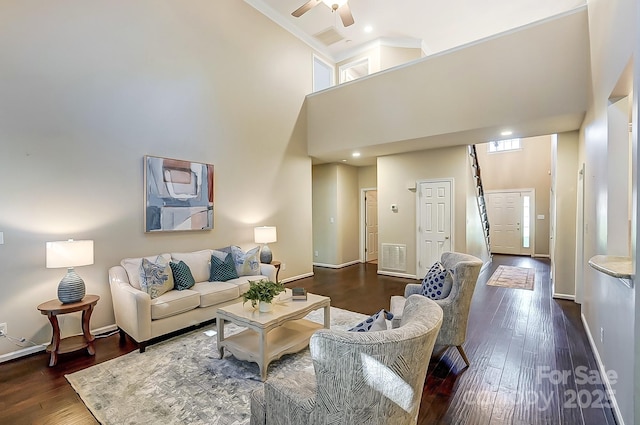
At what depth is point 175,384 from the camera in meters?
2.43

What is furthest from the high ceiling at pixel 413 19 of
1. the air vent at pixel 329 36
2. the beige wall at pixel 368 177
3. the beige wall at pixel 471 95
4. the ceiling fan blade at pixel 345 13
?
the beige wall at pixel 368 177

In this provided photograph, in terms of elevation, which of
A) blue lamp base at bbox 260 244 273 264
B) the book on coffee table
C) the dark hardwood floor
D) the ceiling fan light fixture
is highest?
the ceiling fan light fixture

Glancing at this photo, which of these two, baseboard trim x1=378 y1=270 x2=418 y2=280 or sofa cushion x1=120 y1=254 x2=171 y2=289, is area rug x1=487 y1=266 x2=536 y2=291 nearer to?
baseboard trim x1=378 y1=270 x2=418 y2=280

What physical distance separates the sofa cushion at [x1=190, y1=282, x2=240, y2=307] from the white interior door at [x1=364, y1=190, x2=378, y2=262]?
4.93 meters

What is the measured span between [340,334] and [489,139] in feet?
17.1

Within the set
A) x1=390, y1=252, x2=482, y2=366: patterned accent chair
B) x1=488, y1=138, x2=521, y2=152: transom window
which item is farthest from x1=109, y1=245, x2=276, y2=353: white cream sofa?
x1=488, y1=138, x2=521, y2=152: transom window

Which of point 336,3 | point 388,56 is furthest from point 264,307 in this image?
point 388,56

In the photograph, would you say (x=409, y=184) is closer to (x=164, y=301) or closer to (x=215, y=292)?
(x=215, y=292)

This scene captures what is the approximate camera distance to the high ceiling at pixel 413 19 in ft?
18.4

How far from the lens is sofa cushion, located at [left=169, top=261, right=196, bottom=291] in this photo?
360 centimetres

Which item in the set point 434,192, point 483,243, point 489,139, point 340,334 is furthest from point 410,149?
point 340,334

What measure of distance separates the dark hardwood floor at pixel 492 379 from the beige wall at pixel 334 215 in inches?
131

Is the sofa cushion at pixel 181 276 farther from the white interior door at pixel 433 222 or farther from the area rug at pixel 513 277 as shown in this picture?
the area rug at pixel 513 277

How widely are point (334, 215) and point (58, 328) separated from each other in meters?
5.52
